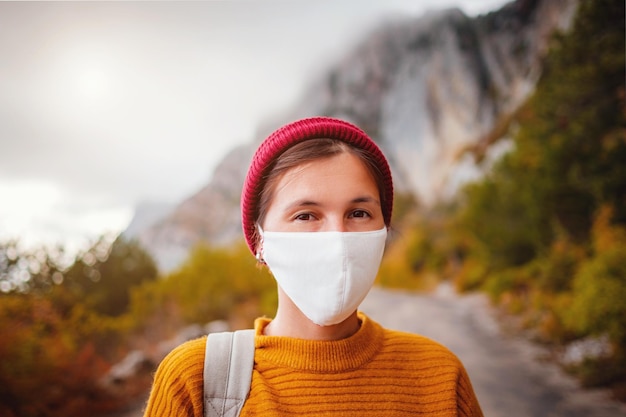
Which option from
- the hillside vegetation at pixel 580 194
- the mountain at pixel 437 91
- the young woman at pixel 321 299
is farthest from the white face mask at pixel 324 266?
the mountain at pixel 437 91

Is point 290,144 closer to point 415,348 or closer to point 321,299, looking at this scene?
point 321,299

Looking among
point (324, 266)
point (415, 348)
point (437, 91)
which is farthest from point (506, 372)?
point (437, 91)

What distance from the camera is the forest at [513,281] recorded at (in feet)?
15.1

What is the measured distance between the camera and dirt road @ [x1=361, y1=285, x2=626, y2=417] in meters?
4.48

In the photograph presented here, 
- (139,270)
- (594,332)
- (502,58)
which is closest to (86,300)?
(139,270)

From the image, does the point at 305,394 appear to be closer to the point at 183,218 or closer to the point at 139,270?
the point at 139,270

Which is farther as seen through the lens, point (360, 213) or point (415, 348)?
point (415, 348)

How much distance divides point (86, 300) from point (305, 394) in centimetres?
622

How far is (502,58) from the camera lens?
3092 cm

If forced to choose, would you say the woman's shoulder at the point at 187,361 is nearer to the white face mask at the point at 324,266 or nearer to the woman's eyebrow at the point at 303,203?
the white face mask at the point at 324,266

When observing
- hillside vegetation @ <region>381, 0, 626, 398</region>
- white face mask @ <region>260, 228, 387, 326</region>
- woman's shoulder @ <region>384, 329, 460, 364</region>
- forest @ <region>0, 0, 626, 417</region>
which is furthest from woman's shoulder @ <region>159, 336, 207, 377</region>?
hillside vegetation @ <region>381, 0, 626, 398</region>

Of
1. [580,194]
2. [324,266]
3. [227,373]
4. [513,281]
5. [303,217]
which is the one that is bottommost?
[227,373]

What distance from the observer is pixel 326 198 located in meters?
1.08

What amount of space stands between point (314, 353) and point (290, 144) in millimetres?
604
